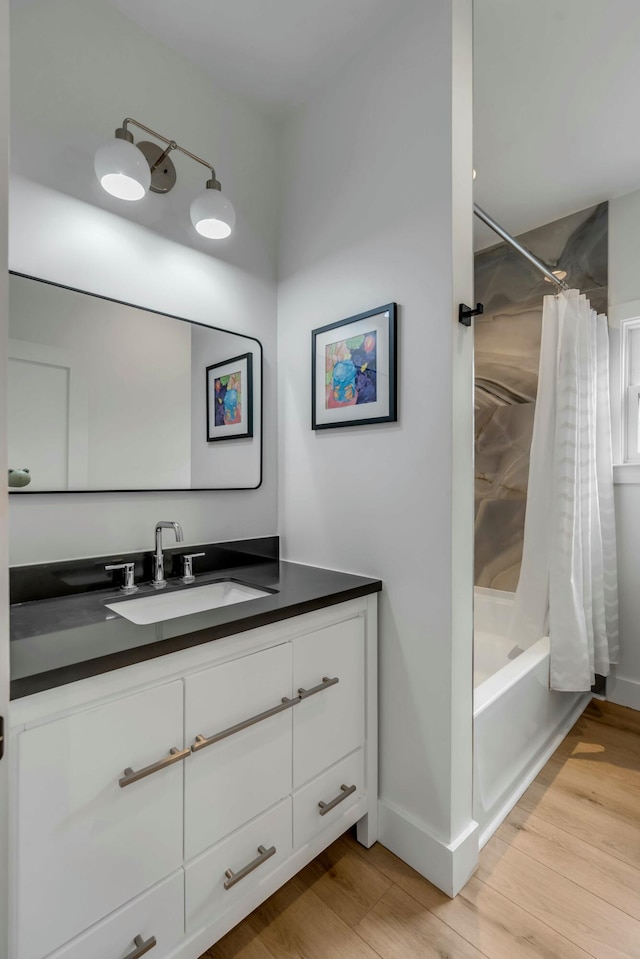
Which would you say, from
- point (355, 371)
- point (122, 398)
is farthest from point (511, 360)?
point (122, 398)

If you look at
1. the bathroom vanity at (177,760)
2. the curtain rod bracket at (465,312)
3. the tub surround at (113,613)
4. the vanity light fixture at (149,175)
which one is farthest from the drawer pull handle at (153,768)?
the vanity light fixture at (149,175)

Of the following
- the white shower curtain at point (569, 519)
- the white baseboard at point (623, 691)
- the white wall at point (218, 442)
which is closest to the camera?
the white wall at point (218, 442)

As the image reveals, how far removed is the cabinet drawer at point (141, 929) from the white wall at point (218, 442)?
114 cm

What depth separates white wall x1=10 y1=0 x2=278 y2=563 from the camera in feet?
4.37

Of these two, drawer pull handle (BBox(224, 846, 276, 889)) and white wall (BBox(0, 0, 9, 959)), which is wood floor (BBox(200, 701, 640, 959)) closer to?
drawer pull handle (BBox(224, 846, 276, 889))

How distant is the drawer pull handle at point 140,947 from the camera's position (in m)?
0.98

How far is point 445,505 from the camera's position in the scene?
1368 millimetres

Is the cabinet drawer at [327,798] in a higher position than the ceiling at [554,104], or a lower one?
lower

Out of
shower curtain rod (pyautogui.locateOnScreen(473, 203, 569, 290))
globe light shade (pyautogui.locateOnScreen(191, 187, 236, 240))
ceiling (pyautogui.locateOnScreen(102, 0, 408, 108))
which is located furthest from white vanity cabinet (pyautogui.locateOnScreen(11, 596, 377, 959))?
ceiling (pyautogui.locateOnScreen(102, 0, 408, 108))

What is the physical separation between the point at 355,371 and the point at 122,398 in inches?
30.8

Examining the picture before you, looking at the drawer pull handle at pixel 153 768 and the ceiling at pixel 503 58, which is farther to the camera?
the ceiling at pixel 503 58

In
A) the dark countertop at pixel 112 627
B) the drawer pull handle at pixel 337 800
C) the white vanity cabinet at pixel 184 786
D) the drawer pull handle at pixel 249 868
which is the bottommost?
the drawer pull handle at pixel 249 868

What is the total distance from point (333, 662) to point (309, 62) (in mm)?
2062

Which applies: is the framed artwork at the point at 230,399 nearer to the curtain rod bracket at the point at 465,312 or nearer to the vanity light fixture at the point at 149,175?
the vanity light fixture at the point at 149,175
